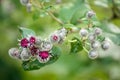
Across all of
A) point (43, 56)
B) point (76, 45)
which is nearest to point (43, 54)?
point (43, 56)

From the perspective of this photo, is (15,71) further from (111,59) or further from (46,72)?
(111,59)

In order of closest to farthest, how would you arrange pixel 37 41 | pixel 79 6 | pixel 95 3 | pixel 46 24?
pixel 37 41 → pixel 79 6 → pixel 95 3 → pixel 46 24

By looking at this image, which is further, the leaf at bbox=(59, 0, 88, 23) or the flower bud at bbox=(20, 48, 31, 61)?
the leaf at bbox=(59, 0, 88, 23)

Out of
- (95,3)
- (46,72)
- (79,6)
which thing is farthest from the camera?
(46,72)

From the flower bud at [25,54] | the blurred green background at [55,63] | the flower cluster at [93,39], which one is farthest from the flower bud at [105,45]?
the blurred green background at [55,63]

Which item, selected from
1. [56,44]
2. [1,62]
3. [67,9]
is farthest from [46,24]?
[56,44]

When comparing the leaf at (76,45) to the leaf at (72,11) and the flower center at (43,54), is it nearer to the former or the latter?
the flower center at (43,54)

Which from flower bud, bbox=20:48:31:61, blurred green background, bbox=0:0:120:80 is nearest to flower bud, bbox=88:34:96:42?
flower bud, bbox=20:48:31:61

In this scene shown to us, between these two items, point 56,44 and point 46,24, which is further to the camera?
point 46,24

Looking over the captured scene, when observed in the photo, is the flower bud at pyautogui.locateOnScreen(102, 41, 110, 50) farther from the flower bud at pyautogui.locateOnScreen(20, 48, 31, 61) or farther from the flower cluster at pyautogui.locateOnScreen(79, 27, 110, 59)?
the flower bud at pyautogui.locateOnScreen(20, 48, 31, 61)
